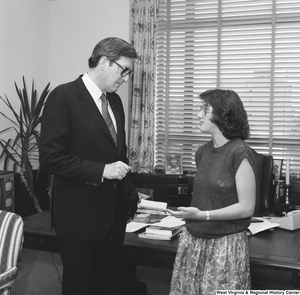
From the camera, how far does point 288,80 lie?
4.39 meters

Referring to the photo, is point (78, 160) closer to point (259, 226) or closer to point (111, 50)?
point (111, 50)

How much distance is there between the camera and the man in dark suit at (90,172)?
1.77 metres

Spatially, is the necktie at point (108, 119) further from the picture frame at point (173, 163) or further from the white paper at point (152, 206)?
the picture frame at point (173, 163)

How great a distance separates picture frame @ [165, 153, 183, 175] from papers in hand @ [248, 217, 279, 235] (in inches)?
84.5

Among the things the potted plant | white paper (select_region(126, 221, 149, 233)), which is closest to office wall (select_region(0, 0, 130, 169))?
the potted plant

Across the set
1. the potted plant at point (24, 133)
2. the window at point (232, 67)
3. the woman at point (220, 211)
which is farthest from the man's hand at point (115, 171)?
the window at point (232, 67)

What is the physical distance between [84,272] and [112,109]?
2.55 ft

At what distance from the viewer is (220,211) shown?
70.8 inches

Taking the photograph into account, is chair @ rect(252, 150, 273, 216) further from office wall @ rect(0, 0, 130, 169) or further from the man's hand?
office wall @ rect(0, 0, 130, 169)

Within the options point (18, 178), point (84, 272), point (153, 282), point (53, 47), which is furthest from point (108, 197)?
point (53, 47)

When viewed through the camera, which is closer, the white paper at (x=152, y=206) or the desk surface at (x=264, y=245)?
the desk surface at (x=264, y=245)

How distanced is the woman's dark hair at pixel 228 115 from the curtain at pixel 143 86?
2.69 m

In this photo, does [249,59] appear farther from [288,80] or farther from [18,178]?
[18,178]

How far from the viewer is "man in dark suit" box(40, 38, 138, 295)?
177cm
